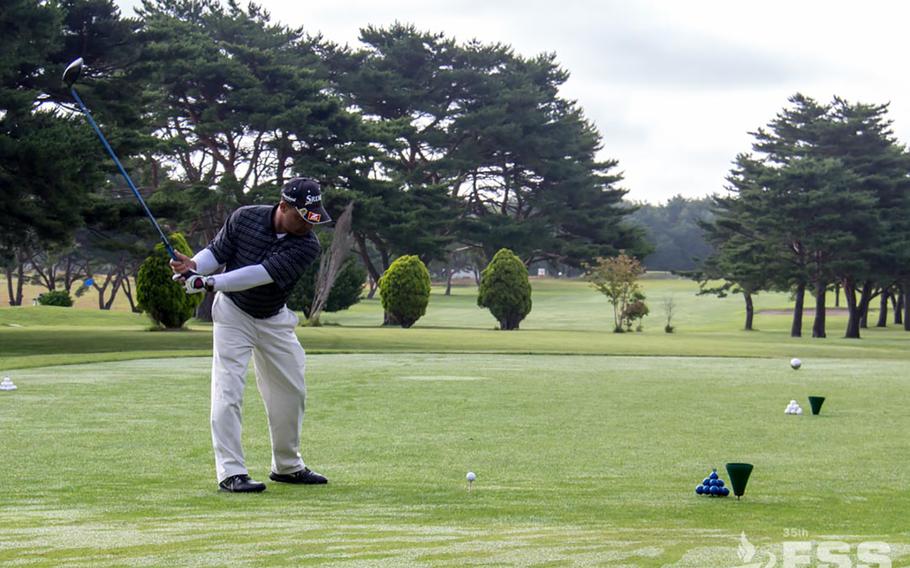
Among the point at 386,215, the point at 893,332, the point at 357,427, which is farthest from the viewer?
the point at 893,332

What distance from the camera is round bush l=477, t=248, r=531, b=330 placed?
62.9 m

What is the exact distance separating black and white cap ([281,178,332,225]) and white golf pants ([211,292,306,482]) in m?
0.93

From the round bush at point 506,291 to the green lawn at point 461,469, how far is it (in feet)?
121

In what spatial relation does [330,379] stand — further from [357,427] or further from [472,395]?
[357,427]

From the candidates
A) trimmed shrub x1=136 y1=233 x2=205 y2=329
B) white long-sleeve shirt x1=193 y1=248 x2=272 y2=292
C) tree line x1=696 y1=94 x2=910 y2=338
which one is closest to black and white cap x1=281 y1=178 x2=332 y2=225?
white long-sleeve shirt x1=193 y1=248 x2=272 y2=292

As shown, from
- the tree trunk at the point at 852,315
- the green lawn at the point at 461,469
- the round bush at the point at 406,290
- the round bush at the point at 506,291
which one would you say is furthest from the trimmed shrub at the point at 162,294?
the tree trunk at the point at 852,315

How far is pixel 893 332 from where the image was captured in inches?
3351

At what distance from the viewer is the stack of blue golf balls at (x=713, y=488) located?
9.16m

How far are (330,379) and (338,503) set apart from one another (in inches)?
543

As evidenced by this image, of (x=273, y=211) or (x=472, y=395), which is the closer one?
(x=273, y=211)

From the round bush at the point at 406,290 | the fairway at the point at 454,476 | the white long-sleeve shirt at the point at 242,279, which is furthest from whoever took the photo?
the round bush at the point at 406,290

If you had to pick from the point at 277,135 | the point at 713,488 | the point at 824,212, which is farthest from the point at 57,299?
the point at 713,488

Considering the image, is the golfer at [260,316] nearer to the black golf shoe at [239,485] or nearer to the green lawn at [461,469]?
the black golf shoe at [239,485]

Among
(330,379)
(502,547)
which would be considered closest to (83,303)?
(330,379)
